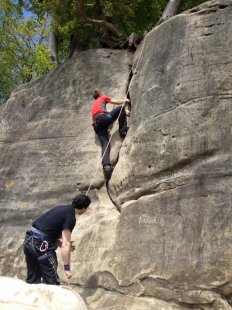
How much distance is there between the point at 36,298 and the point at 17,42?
18.7 meters

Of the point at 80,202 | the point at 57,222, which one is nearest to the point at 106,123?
the point at 80,202

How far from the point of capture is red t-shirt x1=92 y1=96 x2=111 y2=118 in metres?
10.3

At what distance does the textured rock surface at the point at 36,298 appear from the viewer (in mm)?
5402

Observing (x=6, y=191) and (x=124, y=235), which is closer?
(x=124, y=235)

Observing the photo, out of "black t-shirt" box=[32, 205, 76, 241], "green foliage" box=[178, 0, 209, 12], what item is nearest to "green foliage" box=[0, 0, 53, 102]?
"green foliage" box=[178, 0, 209, 12]

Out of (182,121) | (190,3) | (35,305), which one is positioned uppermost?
(35,305)

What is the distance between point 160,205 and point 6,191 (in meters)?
4.49

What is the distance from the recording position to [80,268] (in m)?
8.29

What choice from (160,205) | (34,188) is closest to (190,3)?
(34,188)

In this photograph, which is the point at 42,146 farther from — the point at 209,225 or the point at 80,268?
the point at 209,225

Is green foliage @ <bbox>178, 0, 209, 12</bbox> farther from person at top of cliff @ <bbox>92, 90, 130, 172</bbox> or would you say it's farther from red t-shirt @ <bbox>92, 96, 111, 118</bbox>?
person at top of cliff @ <bbox>92, 90, 130, 172</bbox>

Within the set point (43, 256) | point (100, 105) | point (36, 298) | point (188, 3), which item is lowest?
point (188, 3)

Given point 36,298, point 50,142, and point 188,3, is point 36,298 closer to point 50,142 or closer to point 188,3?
point 50,142

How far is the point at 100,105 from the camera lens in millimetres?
10414
